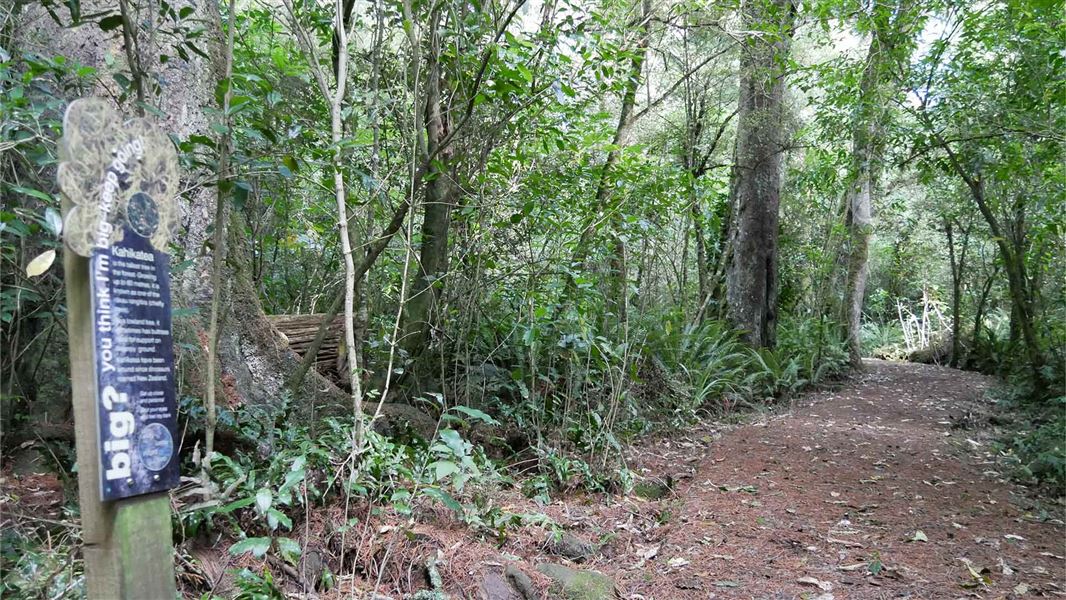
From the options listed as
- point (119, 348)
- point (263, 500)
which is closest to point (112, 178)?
point (119, 348)

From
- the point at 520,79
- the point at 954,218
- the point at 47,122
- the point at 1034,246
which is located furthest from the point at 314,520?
the point at 954,218

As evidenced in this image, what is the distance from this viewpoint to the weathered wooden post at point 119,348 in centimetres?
168

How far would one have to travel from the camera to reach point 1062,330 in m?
9.38

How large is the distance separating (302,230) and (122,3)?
4.73m

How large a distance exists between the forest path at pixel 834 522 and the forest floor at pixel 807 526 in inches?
0.5

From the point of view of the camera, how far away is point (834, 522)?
4891mm

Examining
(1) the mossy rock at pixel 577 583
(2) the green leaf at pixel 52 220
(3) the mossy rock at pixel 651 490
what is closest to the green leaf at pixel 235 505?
(2) the green leaf at pixel 52 220

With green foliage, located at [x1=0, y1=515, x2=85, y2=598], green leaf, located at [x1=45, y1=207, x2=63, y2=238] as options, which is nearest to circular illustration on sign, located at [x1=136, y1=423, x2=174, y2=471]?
green leaf, located at [x1=45, y1=207, x2=63, y2=238]

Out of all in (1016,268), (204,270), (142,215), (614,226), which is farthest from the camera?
(1016,268)

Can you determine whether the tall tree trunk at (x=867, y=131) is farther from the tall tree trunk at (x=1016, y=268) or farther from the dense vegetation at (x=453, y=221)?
the tall tree trunk at (x=1016, y=268)

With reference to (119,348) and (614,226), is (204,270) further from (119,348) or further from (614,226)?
(614,226)

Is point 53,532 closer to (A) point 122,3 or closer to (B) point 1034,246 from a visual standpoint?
(A) point 122,3

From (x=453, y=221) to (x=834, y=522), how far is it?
3979 millimetres

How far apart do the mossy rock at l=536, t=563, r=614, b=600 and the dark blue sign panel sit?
227 cm
